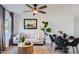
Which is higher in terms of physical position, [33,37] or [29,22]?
[29,22]

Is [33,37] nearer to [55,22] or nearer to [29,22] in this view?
[29,22]

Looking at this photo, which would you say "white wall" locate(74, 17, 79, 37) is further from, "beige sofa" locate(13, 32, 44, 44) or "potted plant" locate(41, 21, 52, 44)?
"beige sofa" locate(13, 32, 44, 44)

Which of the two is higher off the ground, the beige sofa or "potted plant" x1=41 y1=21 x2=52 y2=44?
"potted plant" x1=41 y1=21 x2=52 y2=44

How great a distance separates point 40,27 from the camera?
4.23 m

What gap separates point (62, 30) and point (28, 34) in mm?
1118

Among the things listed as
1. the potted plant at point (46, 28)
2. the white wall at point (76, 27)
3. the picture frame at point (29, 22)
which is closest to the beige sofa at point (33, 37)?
the potted plant at point (46, 28)

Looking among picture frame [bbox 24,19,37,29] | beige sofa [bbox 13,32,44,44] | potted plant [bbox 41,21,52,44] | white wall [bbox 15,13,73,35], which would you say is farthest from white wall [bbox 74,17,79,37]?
picture frame [bbox 24,19,37,29]

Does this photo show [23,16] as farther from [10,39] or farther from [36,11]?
[10,39]

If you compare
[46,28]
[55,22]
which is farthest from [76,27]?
[46,28]

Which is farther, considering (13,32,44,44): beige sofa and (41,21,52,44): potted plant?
(13,32,44,44): beige sofa

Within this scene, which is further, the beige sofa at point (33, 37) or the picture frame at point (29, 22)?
the beige sofa at point (33, 37)

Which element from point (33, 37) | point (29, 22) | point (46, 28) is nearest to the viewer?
point (46, 28)

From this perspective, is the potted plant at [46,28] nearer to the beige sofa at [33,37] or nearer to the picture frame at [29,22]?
the beige sofa at [33,37]
